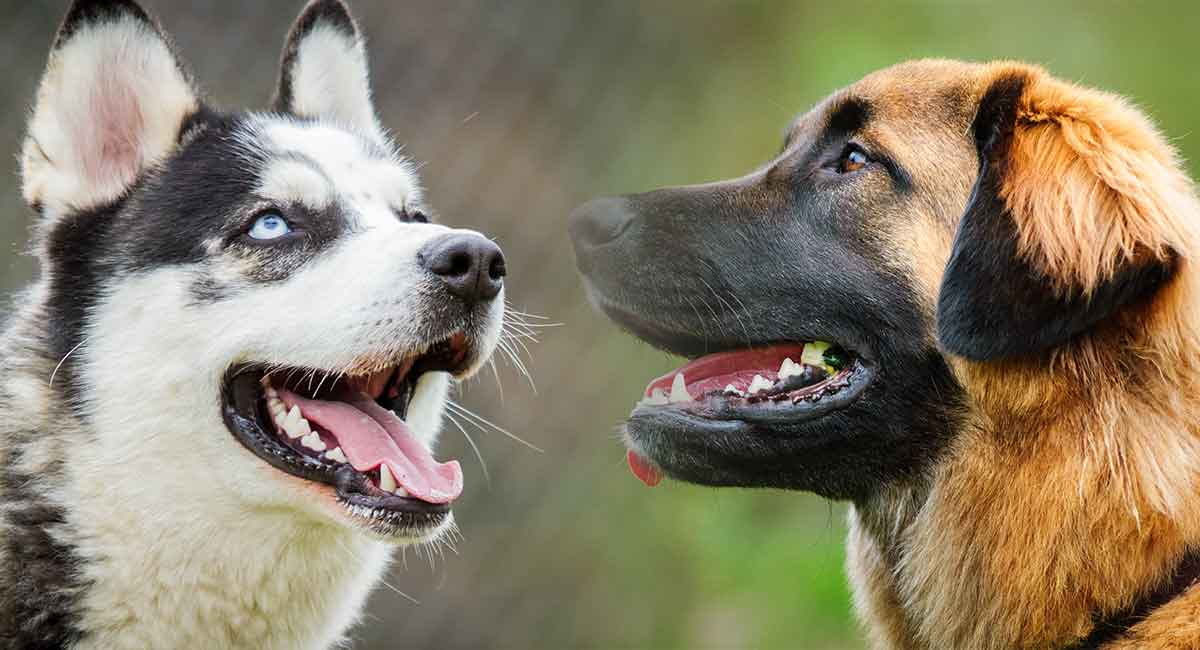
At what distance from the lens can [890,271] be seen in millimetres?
2729

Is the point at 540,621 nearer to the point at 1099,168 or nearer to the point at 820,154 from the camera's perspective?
the point at 820,154

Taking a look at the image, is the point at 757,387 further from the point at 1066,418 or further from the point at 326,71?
the point at 326,71

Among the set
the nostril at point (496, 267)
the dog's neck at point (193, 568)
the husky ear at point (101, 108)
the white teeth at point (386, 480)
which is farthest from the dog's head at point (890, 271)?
the husky ear at point (101, 108)

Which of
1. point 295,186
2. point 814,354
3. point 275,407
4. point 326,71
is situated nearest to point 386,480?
point 275,407

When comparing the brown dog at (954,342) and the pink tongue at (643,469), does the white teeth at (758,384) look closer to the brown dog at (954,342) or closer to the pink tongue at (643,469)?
the brown dog at (954,342)

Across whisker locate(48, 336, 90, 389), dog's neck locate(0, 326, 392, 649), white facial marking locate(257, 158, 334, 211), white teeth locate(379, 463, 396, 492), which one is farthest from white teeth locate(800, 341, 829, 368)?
whisker locate(48, 336, 90, 389)

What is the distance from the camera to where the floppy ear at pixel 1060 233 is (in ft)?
7.88

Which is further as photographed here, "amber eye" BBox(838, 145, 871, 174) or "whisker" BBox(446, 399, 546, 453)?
"whisker" BBox(446, 399, 546, 453)

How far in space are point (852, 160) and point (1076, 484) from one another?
0.94 meters

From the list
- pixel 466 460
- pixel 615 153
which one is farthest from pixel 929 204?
pixel 615 153

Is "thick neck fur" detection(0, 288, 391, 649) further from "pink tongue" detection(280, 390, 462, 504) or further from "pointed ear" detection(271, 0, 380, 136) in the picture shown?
"pointed ear" detection(271, 0, 380, 136)

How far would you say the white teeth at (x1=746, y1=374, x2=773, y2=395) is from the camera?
2.81 metres

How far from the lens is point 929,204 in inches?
108

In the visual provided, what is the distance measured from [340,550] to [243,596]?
26 centimetres
